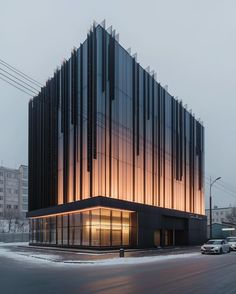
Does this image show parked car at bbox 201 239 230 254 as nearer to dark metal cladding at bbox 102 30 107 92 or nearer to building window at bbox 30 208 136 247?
building window at bbox 30 208 136 247

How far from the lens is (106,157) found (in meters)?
44.8

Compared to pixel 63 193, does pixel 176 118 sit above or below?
above

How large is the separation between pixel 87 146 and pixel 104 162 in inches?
105

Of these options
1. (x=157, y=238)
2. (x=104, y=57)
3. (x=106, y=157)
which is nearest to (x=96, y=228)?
(x=106, y=157)

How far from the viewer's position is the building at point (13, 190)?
16291cm

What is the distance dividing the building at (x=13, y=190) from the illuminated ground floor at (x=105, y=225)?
10472 centimetres

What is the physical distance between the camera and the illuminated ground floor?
4400 cm

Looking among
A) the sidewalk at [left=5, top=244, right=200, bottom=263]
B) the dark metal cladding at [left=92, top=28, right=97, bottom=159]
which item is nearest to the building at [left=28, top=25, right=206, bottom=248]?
the dark metal cladding at [left=92, top=28, right=97, bottom=159]

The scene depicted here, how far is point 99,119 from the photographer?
44.7 metres

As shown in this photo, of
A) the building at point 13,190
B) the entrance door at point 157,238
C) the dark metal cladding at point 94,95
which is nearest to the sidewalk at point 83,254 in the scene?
the dark metal cladding at point 94,95

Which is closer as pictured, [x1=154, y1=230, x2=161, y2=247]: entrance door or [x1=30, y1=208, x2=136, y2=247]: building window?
[x1=30, y1=208, x2=136, y2=247]: building window

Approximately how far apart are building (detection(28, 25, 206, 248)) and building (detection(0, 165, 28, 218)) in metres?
102

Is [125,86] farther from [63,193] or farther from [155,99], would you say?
[63,193]

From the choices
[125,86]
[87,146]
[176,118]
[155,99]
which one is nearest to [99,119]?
[87,146]
